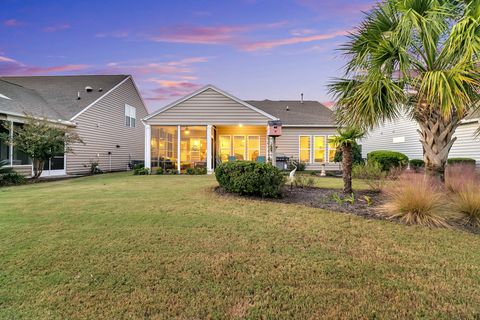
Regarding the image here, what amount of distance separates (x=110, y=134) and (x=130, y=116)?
3238mm

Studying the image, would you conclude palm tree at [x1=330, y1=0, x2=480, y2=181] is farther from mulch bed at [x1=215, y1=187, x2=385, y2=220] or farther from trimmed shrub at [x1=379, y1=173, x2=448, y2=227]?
mulch bed at [x1=215, y1=187, x2=385, y2=220]

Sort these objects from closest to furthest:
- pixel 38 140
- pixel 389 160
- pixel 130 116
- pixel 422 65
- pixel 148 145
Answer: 1. pixel 422 65
2. pixel 38 140
3. pixel 389 160
4. pixel 148 145
5. pixel 130 116

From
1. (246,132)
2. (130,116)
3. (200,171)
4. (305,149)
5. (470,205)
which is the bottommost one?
(470,205)

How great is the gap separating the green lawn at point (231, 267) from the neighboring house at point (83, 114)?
35.2 ft

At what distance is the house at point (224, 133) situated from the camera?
1483cm

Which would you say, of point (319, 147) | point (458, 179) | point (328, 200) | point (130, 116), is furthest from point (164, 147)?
point (458, 179)

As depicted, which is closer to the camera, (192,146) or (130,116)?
(192,146)

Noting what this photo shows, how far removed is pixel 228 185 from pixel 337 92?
416 cm

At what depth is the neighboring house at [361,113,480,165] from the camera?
40.2ft

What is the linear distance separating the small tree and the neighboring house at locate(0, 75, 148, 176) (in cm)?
71

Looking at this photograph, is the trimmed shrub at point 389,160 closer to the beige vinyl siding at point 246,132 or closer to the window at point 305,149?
the window at point 305,149

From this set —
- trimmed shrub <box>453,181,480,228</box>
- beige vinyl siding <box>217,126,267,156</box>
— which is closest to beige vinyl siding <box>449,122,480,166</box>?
trimmed shrub <box>453,181,480,228</box>

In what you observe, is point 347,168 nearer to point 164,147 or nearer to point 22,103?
point 164,147

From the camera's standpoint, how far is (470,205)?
4.69 meters
